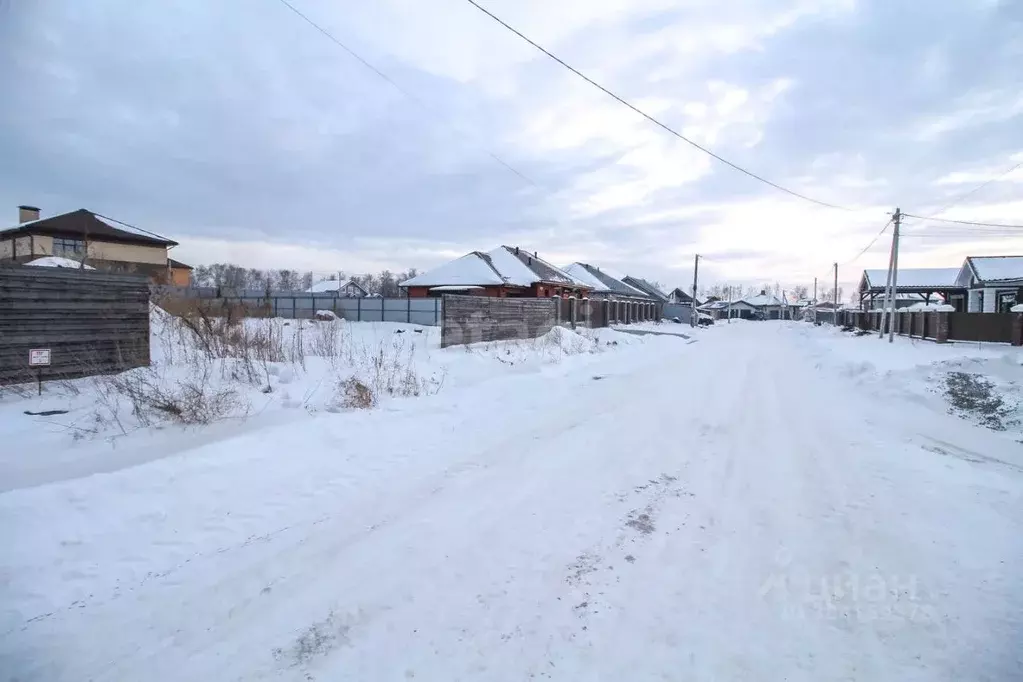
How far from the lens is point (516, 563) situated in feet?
12.8

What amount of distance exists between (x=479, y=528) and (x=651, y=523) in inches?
58.5

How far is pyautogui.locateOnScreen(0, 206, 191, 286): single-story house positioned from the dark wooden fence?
90.1ft

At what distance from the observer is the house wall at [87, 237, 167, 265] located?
37.8m

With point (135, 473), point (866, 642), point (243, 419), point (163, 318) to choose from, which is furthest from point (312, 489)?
point (163, 318)

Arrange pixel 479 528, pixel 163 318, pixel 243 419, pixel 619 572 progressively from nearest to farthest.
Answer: pixel 619 572 → pixel 479 528 → pixel 243 419 → pixel 163 318

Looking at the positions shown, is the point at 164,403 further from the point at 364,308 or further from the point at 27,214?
the point at 27,214

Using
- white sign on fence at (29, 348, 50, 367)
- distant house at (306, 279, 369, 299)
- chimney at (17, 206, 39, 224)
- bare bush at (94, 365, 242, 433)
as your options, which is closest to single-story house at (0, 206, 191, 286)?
chimney at (17, 206, 39, 224)

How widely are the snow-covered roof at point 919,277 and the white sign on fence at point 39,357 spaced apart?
54.2 meters

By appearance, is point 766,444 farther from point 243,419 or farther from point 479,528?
point 243,419

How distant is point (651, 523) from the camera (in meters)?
4.66

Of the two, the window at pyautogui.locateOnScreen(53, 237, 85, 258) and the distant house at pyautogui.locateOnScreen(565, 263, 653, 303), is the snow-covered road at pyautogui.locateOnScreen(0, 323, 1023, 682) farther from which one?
the distant house at pyautogui.locateOnScreen(565, 263, 653, 303)

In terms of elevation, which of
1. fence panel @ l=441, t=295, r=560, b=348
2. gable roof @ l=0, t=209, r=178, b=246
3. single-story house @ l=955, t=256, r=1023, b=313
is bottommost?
fence panel @ l=441, t=295, r=560, b=348

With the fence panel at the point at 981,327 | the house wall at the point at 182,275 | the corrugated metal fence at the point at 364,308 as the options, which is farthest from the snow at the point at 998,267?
the house wall at the point at 182,275

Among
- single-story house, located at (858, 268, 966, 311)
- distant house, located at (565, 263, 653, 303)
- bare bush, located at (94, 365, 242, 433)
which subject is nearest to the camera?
bare bush, located at (94, 365, 242, 433)
